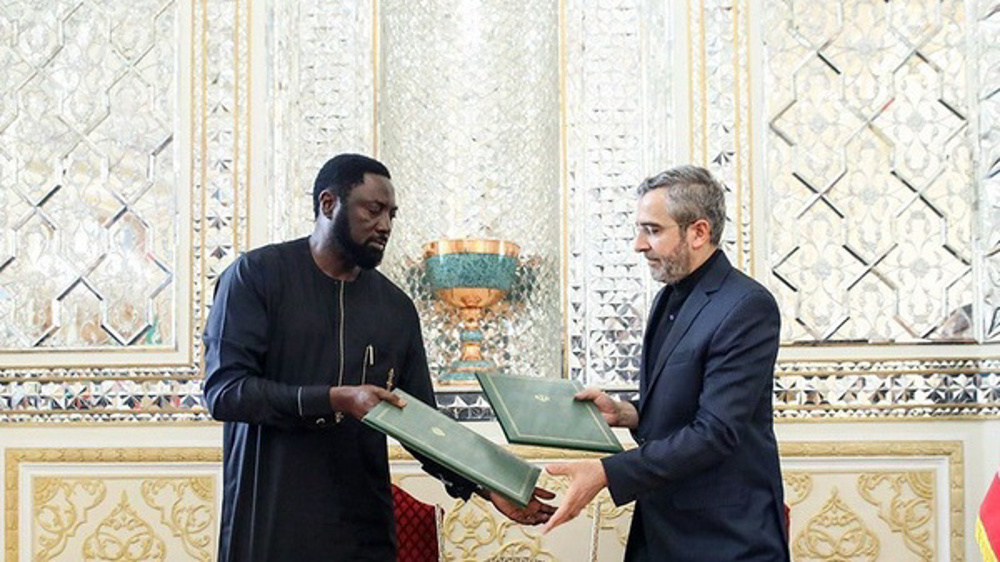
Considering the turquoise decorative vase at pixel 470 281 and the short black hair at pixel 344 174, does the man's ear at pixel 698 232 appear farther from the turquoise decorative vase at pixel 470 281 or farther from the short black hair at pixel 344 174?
the turquoise decorative vase at pixel 470 281

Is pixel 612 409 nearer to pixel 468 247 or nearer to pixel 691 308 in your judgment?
pixel 691 308

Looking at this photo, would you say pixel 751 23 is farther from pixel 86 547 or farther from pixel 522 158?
pixel 86 547

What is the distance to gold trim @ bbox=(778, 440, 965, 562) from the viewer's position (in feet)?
14.6

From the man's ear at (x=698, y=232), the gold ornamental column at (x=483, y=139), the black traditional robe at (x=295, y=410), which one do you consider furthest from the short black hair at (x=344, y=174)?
the gold ornamental column at (x=483, y=139)

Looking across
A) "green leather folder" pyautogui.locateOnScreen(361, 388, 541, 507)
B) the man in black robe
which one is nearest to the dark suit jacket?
"green leather folder" pyautogui.locateOnScreen(361, 388, 541, 507)

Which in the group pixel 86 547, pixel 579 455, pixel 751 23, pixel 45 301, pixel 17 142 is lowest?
pixel 86 547

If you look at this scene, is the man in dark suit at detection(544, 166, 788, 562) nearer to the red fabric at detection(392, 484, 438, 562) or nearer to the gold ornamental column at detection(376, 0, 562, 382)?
the red fabric at detection(392, 484, 438, 562)

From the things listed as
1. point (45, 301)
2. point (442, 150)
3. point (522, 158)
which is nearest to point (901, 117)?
point (522, 158)

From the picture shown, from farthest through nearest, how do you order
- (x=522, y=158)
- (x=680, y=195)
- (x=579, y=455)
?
1. (x=522, y=158)
2. (x=579, y=455)
3. (x=680, y=195)

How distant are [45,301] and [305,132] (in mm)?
1246

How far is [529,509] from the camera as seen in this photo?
3.37 meters

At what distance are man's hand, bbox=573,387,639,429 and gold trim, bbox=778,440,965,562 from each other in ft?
4.48

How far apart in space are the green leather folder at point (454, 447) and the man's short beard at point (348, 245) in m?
0.41

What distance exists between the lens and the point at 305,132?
15.9 ft
